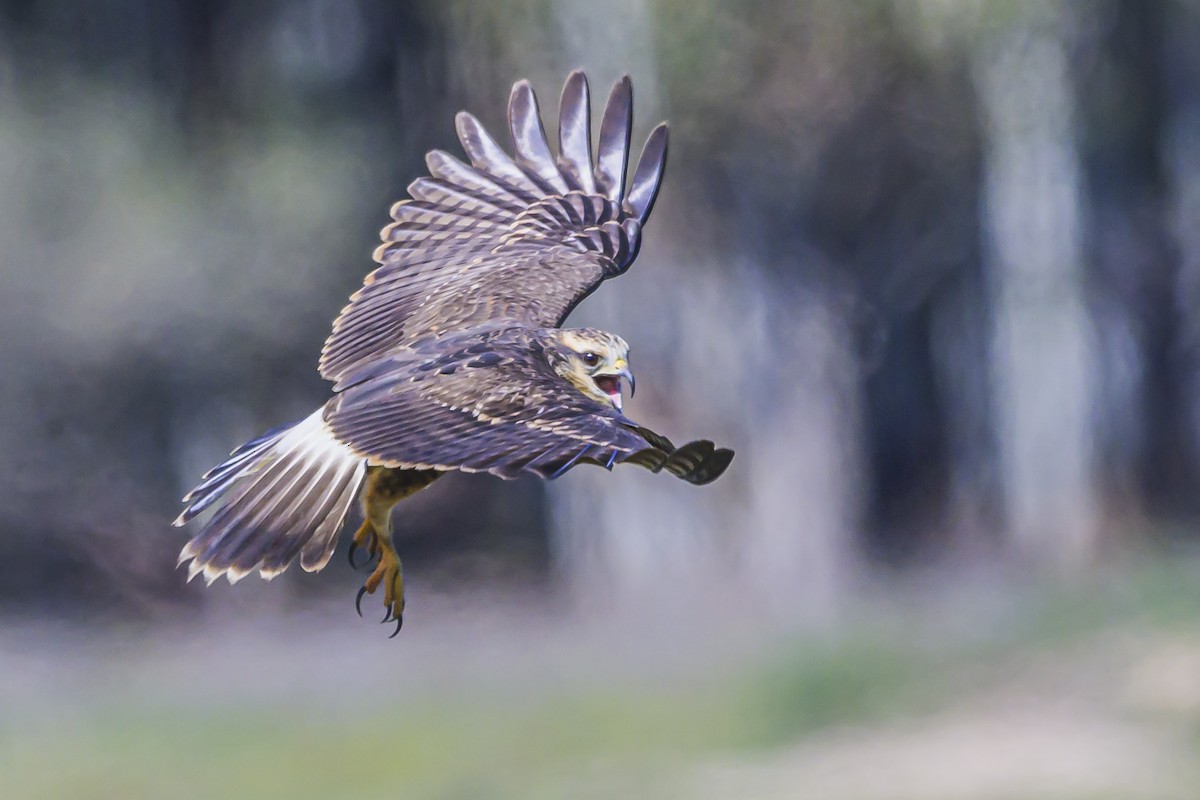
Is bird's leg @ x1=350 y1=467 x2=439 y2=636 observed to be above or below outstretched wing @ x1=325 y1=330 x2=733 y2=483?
below

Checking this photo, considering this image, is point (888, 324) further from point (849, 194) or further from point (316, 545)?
point (316, 545)

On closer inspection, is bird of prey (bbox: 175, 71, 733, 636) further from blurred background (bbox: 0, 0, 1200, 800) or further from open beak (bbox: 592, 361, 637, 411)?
blurred background (bbox: 0, 0, 1200, 800)

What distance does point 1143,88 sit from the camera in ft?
45.9

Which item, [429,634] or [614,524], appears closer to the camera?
[429,634]

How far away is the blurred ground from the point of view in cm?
1208

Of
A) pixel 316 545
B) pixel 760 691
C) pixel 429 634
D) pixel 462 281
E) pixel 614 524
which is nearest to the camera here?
pixel 316 545

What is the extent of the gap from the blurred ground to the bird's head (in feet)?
23.8

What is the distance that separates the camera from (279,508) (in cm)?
Result: 456

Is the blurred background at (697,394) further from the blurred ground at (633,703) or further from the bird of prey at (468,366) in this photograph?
the bird of prey at (468,366)

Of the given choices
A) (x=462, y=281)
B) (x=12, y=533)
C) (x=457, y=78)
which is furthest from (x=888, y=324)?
(x=462, y=281)

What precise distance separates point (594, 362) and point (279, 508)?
31.8 inches

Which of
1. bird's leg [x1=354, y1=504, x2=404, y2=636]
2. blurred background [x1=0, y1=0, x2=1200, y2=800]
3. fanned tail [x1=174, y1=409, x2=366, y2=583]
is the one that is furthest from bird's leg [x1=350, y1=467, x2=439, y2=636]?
blurred background [x1=0, y1=0, x2=1200, y2=800]

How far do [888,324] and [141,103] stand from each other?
5182mm

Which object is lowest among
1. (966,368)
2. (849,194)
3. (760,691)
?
(760,691)
